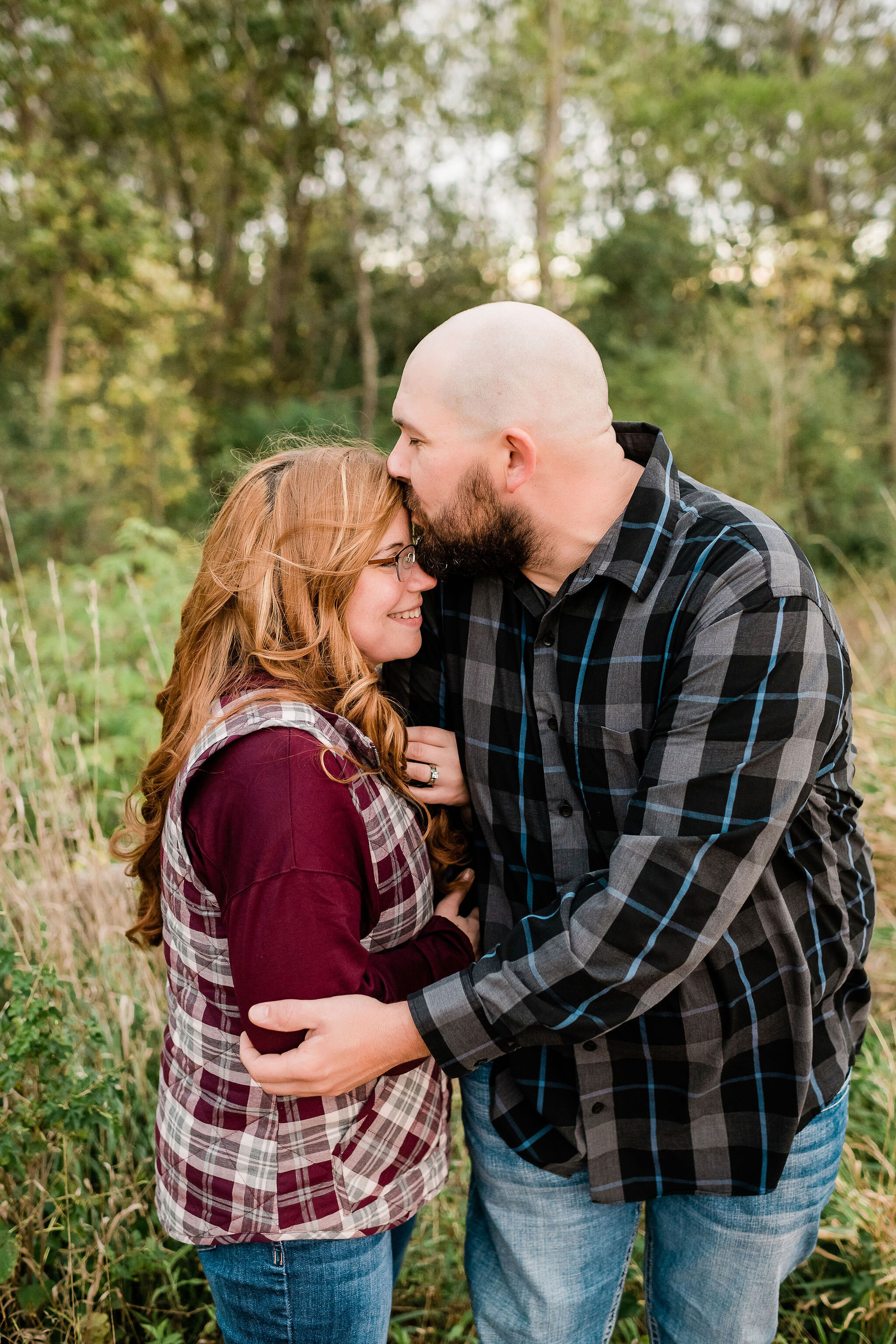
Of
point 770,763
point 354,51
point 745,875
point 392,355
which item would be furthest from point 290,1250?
point 392,355

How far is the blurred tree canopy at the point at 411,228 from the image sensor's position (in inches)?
454

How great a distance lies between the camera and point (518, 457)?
5.38 feet

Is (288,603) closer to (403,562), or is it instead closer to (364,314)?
(403,562)

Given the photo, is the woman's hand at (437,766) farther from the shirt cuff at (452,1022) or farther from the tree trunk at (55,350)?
the tree trunk at (55,350)

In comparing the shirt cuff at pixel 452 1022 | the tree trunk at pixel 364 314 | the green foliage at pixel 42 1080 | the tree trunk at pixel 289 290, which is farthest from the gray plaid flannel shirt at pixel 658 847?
the tree trunk at pixel 289 290

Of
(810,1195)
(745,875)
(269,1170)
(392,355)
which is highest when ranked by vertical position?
(392,355)

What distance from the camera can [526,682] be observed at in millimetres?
1712

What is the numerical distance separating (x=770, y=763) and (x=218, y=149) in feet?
61.0

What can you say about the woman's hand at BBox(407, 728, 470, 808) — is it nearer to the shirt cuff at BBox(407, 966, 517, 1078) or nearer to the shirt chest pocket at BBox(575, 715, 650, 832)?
the shirt chest pocket at BBox(575, 715, 650, 832)

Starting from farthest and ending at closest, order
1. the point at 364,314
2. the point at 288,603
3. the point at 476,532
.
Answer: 1. the point at 364,314
2. the point at 476,532
3. the point at 288,603

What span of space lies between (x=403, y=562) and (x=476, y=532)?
0.14 m

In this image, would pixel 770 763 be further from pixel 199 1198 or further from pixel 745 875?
pixel 199 1198

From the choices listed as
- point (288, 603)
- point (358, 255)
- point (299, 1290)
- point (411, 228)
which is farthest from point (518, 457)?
point (411, 228)

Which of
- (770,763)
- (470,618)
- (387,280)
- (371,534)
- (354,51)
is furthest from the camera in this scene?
(387,280)
